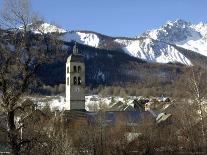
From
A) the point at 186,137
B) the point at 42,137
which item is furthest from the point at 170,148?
the point at 42,137

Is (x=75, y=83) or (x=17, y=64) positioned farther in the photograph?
(x=75, y=83)

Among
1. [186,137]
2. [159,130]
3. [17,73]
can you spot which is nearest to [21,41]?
[17,73]

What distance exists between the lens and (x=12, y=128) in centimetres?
1552

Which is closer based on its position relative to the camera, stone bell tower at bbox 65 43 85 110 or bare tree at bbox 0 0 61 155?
bare tree at bbox 0 0 61 155

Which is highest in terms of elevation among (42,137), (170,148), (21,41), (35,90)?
(21,41)

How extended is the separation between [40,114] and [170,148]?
3950 cm

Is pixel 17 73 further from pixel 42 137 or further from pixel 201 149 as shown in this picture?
pixel 201 149

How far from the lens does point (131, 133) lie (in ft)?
185

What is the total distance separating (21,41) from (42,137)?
10.4 ft

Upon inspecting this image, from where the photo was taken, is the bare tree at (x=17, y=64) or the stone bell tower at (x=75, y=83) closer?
the bare tree at (x=17, y=64)

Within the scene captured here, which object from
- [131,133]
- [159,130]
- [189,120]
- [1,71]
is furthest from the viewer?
[159,130]

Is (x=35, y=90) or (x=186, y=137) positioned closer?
(x=35, y=90)

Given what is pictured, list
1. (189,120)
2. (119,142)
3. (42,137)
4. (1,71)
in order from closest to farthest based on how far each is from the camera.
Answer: (1,71) < (42,137) < (189,120) < (119,142)

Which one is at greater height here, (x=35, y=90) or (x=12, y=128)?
(x=35, y=90)
